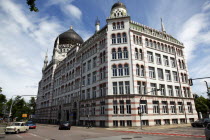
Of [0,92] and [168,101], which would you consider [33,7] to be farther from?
[0,92]

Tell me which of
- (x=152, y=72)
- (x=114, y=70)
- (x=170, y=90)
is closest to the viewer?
(x=114, y=70)

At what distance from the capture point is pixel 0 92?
5653cm

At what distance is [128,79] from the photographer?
31484 mm

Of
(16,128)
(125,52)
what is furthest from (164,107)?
(16,128)

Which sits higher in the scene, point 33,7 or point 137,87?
point 33,7

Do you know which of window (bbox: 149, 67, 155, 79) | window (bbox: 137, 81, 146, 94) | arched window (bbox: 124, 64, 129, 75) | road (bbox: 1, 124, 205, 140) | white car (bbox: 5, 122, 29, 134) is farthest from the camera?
window (bbox: 149, 67, 155, 79)

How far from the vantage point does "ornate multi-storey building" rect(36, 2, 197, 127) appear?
30.8 meters

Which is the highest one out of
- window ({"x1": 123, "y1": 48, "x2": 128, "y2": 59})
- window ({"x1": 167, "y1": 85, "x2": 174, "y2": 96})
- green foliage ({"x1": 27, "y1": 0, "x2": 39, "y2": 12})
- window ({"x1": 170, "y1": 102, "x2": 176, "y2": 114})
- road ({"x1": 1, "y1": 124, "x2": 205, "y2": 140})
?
window ({"x1": 123, "y1": 48, "x2": 128, "y2": 59})

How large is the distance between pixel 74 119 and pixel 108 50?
23.7 meters

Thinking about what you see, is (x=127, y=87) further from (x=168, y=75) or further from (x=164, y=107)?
(x=168, y=75)

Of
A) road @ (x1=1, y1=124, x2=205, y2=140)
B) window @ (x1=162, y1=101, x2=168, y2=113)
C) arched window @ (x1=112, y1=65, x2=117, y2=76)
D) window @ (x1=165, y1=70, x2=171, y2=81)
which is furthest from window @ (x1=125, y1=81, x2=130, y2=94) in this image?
window @ (x1=165, y1=70, x2=171, y2=81)

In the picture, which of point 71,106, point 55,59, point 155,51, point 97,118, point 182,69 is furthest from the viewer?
point 55,59

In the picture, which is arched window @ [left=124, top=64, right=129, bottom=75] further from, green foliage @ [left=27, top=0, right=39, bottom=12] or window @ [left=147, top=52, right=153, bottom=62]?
green foliage @ [left=27, top=0, right=39, bottom=12]

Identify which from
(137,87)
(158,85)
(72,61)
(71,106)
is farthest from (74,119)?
(158,85)
